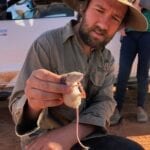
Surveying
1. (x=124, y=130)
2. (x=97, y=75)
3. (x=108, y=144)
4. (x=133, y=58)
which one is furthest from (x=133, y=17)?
(x=124, y=130)

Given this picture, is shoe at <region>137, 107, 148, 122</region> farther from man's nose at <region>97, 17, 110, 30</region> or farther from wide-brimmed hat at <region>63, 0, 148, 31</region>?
man's nose at <region>97, 17, 110, 30</region>

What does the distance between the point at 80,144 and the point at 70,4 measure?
2.74 feet

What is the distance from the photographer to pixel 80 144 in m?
2.45

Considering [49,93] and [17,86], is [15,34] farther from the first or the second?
[49,93]

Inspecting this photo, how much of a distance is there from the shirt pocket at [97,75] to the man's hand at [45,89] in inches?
22.7

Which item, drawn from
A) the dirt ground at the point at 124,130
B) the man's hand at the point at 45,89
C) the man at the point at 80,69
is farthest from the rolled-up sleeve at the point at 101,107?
the dirt ground at the point at 124,130

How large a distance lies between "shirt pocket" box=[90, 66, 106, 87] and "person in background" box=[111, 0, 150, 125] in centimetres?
263

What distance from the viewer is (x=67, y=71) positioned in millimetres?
2562

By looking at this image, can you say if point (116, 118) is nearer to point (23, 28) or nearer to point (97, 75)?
point (23, 28)

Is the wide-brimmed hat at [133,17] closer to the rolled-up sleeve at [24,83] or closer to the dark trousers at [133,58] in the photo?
the rolled-up sleeve at [24,83]

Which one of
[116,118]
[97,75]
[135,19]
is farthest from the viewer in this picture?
[116,118]

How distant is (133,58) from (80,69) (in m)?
3.07

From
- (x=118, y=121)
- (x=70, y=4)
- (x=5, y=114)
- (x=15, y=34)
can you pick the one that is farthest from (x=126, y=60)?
(x=70, y=4)

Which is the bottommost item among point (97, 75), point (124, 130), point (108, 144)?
point (124, 130)
